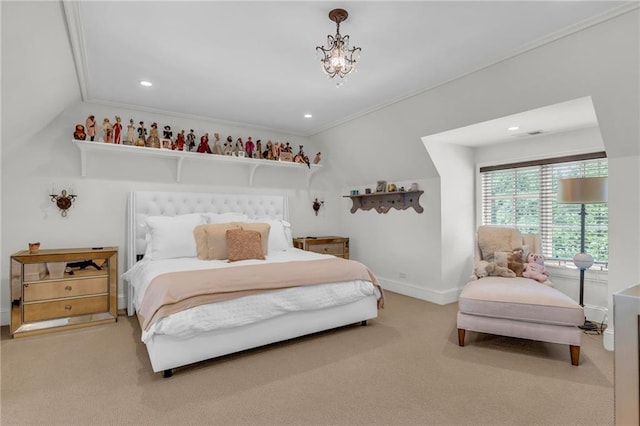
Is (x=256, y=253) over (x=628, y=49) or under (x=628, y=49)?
under

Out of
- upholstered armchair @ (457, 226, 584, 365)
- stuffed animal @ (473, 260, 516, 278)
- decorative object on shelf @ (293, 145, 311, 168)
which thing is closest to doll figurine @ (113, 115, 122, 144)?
decorative object on shelf @ (293, 145, 311, 168)

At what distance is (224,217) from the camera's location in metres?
4.24

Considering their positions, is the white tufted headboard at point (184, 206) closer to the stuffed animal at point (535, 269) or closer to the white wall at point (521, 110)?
the white wall at point (521, 110)

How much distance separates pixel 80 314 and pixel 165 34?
9.26 ft

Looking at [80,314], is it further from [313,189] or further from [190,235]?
[313,189]

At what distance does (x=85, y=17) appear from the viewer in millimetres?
2199

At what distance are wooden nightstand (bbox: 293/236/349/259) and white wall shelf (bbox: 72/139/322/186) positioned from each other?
1026 millimetres

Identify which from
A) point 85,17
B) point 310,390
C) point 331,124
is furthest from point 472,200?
point 85,17

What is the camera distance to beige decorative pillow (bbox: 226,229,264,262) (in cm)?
343

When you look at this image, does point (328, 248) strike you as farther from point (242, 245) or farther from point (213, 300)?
point (213, 300)

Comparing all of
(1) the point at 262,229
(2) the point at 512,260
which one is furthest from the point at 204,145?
(2) the point at 512,260

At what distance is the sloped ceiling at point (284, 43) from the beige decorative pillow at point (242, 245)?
1502 mm

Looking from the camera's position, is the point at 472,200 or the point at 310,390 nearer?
the point at 310,390

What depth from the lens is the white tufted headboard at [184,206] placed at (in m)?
3.94
